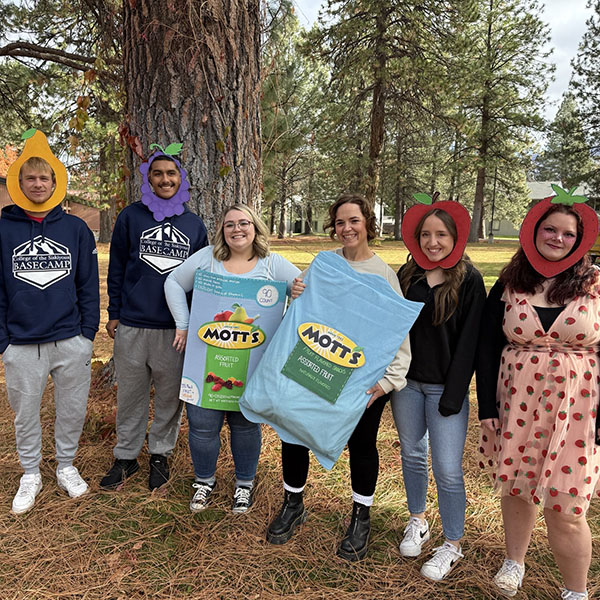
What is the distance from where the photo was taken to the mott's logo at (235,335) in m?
2.66

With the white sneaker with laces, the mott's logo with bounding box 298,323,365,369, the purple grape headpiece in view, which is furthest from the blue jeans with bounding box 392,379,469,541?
the purple grape headpiece

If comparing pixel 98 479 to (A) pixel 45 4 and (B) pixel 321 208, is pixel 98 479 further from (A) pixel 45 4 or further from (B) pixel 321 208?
(B) pixel 321 208

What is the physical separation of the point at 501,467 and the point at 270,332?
54.0 inches

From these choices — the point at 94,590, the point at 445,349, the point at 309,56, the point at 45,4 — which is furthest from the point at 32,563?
the point at 309,56

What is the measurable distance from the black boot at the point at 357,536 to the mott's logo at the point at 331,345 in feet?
2.93

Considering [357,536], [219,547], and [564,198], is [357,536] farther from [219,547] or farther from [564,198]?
[564,198]

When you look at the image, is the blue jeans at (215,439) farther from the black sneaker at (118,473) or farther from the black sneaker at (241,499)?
the black sneaker at (118,473)

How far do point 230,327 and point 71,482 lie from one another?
58.9 inches

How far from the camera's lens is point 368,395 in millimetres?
2357

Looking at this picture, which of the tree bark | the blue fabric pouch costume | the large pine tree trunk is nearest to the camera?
the blue fabric pouch costume

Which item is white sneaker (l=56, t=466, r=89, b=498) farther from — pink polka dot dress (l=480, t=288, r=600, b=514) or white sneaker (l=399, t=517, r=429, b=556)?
pink polka dot dress (l=480, t=288, r=600, b=514)

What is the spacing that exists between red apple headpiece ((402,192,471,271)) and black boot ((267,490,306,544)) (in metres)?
1.53

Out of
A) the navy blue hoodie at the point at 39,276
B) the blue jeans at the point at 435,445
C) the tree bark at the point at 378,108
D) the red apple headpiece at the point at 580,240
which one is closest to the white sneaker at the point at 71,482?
the navy blue hoodie at the point at 39,276

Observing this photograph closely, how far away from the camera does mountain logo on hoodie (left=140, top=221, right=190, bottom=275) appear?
2.89 metres
